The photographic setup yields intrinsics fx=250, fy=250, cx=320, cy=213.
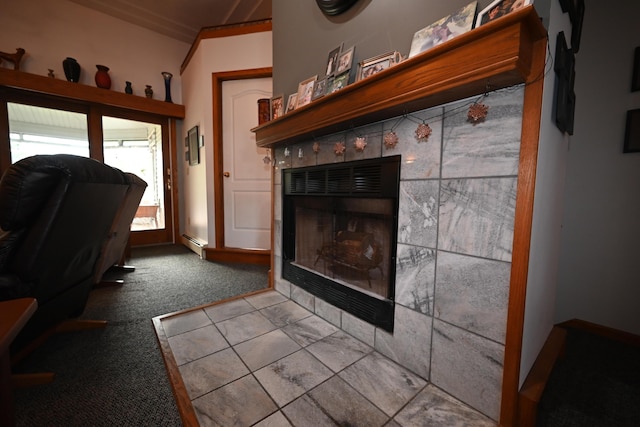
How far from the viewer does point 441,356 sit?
971 mm

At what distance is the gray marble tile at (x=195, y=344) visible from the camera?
117 centimetres

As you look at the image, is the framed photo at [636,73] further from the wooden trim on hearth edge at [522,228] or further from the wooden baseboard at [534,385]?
the wooden baseboard at [534,385]

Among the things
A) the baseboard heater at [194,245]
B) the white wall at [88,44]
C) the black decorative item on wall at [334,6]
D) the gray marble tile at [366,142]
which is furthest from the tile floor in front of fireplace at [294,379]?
the white wall at [88,44]

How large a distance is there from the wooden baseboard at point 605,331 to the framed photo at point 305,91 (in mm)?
2071

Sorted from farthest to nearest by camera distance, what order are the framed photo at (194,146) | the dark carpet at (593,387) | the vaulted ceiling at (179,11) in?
the framed photo at (194,146)
the vaulted ceiling at (179,11)
the dark carpet at (593,387)

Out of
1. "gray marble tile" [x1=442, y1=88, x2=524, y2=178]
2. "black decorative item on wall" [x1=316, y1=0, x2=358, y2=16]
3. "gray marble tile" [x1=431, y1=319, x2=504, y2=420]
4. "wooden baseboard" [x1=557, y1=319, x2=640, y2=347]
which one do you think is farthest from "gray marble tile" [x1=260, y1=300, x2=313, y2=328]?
"black decorative item on wall" [x1=316, y1=0, x2=358, y2=16]

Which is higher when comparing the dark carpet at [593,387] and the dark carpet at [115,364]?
the dark carpet at [593,387]

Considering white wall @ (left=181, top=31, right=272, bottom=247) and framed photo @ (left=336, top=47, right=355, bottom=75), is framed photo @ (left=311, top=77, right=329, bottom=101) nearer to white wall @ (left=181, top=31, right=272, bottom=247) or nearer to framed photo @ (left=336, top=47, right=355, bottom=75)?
framed photo @ (left=336, top=47, right=355, bottom=75)

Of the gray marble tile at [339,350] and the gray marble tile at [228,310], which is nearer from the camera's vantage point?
the gray marble tile at [339,350]

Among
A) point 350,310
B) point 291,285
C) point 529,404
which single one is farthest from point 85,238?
A: point 529,404

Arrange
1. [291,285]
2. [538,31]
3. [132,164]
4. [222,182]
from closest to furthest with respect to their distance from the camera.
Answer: [538,31], [291,285], [222,182], [132,164]

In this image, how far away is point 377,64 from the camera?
1.12 metres

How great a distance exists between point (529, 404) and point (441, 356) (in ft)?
Answer: 0.88

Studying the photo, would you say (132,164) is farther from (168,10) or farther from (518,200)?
(518,200)
